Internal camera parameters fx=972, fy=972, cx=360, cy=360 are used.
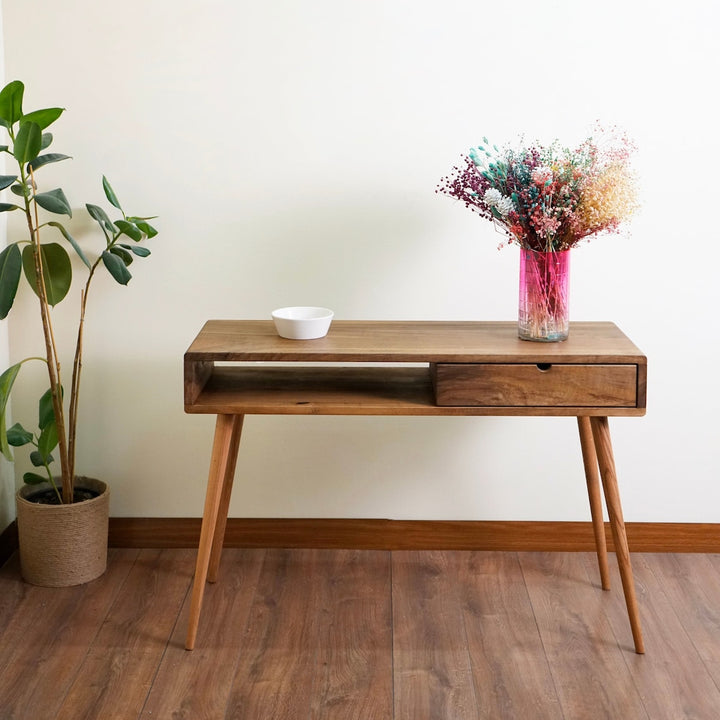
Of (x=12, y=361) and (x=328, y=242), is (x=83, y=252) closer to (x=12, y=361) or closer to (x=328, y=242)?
(x=12, y=361)

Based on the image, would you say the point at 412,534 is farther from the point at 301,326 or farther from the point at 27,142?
the point at 27,142

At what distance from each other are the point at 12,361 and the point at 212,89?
98cm

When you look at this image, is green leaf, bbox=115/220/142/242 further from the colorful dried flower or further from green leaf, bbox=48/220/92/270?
the colorful dried flower

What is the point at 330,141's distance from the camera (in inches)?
106

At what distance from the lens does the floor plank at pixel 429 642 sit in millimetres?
2146

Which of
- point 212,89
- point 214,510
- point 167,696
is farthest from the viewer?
point 212,89

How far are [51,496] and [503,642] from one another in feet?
4.44

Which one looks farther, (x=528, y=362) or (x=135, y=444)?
(x=135, y=444)

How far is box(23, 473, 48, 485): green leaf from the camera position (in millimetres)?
2736

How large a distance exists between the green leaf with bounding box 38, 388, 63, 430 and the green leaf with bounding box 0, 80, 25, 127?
74 cm

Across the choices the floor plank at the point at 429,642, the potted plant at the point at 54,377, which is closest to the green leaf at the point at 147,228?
the potted plant at the point at 54,377

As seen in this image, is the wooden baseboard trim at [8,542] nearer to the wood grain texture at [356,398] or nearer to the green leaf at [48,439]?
the green leaf at [48,439]

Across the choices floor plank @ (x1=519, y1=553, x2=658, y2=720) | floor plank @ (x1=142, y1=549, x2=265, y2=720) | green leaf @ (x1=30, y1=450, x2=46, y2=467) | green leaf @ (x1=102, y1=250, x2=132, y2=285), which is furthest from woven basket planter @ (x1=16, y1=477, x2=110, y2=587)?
floor plank @ (x1=519, y1=553, x2=658, y2=720)

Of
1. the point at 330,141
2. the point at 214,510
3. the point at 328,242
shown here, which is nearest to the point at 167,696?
the point at 214,510
